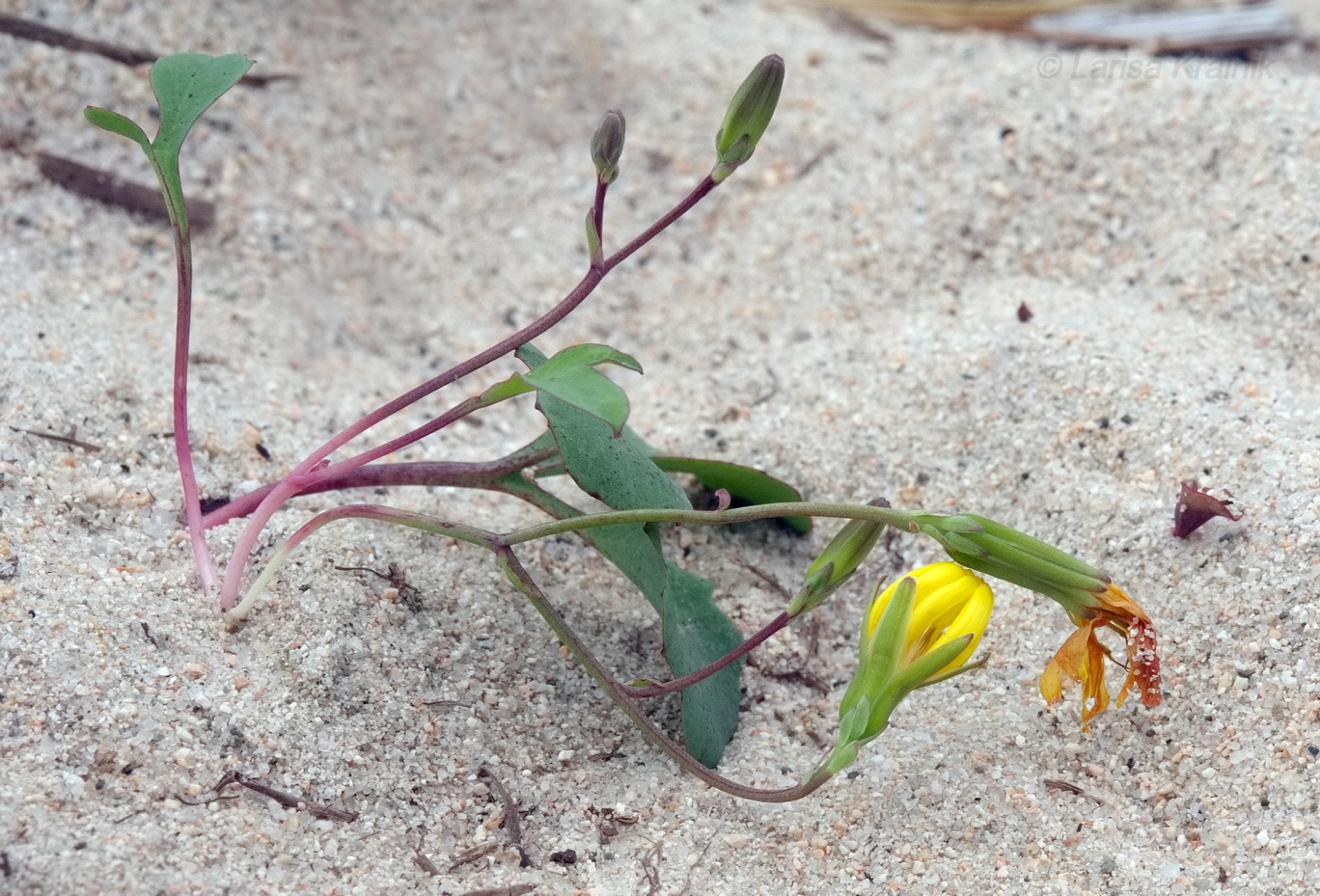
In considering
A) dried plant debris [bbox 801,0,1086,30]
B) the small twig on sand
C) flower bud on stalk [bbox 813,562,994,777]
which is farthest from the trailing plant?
dried plant debris [bbox 801,0,1086,30]

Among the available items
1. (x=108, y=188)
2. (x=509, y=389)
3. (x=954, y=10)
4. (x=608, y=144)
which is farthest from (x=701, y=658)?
(x=954, y=10)

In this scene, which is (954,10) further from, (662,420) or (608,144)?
(608,144)

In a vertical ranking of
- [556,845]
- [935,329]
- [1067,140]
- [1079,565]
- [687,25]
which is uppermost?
[687,25]

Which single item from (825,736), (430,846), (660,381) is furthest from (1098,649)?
(660,381)

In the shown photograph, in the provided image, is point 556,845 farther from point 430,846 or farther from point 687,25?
point 687,25

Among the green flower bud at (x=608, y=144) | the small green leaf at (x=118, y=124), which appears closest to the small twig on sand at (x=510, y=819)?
the green flower bud at (x=608, y=144)

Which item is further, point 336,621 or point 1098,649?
point 336,621
